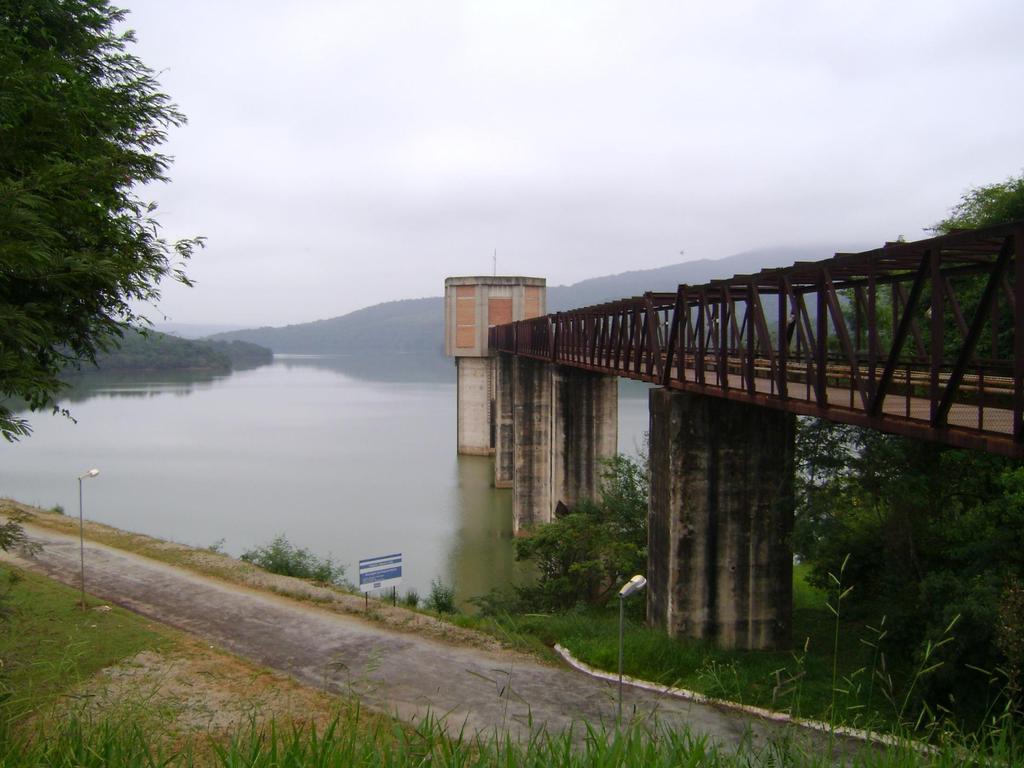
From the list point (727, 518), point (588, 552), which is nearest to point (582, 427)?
point (588, 552)

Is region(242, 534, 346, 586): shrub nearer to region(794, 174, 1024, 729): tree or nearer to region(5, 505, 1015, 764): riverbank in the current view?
region(5, 505, 1015, 764): riverbank

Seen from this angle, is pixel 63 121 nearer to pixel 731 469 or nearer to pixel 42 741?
pixel 42 741

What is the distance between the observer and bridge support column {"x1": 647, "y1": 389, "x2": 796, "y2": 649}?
49.1 feet

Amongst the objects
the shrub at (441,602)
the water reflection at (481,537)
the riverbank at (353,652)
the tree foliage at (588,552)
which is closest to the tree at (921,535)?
the riverbank at (353,652)

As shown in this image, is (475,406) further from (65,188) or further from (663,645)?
(65,188)

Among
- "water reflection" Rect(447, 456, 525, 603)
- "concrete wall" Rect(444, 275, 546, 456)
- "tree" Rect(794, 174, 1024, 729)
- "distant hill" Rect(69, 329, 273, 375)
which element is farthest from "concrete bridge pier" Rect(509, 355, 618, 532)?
"distant hill" Rect(69, 329, 273, 375)

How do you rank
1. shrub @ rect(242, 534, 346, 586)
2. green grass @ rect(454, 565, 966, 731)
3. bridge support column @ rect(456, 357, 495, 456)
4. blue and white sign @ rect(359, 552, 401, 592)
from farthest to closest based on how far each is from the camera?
bridge support column @ rect(456, 357, 495, 456)
shrub @ rect(242, 534, 346, 586)
blue and white sign @ rect(359, 552, 401, 592)
green grass @ rect(454, 565, 966, 731)

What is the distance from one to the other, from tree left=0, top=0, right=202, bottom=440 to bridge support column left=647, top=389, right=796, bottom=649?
29.9ft

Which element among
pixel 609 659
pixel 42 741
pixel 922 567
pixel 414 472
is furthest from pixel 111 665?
pixel 414 472

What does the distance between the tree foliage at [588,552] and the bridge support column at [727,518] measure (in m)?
4.85

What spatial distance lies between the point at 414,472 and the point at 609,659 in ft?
116

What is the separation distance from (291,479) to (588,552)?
2774 cm

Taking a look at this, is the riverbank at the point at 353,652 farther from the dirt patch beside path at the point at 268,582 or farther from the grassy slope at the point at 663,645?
the grassy slope at the point at 663,645

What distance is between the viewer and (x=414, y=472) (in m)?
48.6
